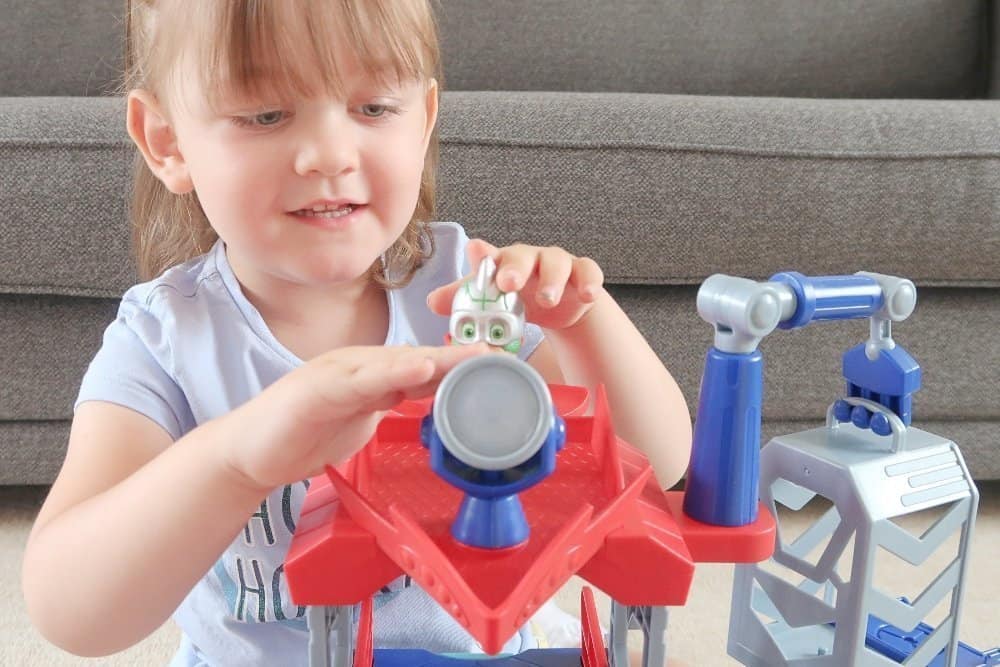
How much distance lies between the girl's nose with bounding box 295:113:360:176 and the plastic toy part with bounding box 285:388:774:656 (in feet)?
0.58

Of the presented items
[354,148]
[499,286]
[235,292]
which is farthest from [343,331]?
[499,286]

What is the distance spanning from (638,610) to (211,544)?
0.72 feet

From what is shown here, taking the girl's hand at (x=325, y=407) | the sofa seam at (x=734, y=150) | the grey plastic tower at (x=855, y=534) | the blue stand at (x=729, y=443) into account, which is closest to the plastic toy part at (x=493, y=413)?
the girl's hand at (x=325, y=407)

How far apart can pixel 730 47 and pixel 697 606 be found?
1067 millimetres

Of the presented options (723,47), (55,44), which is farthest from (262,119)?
(723,47)

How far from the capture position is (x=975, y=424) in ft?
4.17

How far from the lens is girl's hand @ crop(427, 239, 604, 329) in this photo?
480 millimetres

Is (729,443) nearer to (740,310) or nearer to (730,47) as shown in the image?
(740,310)

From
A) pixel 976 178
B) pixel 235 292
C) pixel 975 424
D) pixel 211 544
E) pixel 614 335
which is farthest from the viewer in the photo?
pixel 975 424

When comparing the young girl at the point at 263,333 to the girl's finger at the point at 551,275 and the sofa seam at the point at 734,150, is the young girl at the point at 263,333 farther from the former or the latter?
the sofa seam at the point at 734,150

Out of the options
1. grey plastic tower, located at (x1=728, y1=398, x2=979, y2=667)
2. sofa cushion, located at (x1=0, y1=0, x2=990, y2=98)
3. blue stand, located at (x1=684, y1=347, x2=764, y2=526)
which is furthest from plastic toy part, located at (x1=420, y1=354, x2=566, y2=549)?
sofa cushion, located at (x1=0, y1=0, x2=990, y2=98)

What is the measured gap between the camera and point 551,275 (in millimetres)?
508

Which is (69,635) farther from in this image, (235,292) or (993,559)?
(993,559)

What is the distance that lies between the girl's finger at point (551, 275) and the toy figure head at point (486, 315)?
0.11ft
